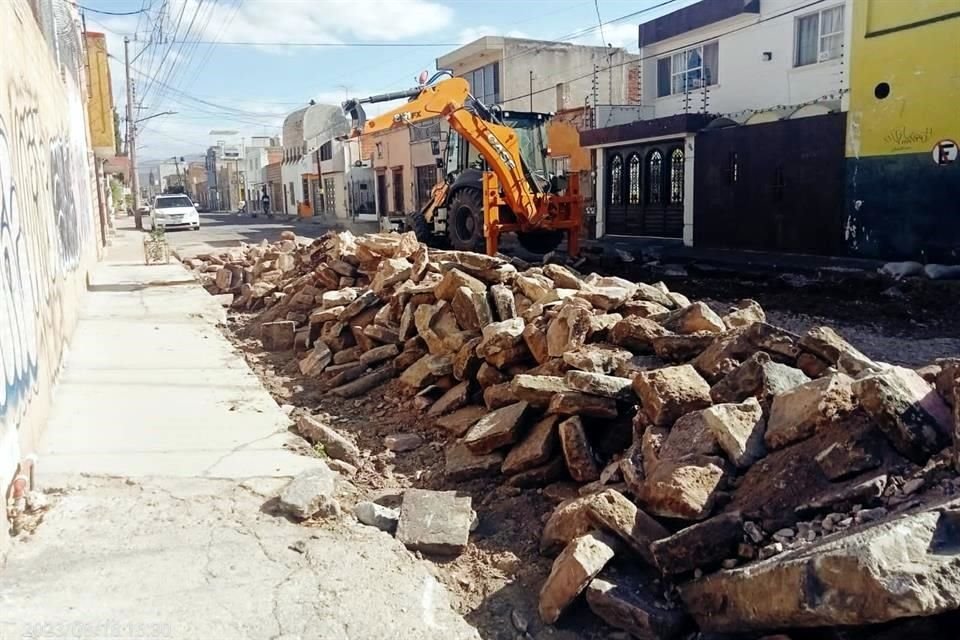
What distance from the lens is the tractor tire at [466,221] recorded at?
14.2 m

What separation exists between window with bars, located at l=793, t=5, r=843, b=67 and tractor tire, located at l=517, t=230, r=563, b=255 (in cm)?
821

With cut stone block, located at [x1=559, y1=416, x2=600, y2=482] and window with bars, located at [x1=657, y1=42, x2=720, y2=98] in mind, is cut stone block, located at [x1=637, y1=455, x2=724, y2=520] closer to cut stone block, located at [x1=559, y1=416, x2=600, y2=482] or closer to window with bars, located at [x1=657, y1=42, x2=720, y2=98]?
cut stone block, located at [x1=559, y1=416, x2=600, y2=482]

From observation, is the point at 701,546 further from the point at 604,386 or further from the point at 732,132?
the point at 732,132

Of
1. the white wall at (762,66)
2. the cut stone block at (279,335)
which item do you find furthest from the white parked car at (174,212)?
the cut stone block at (279,335)

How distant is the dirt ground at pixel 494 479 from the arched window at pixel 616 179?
988 cm

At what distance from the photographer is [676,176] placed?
66.7 feet

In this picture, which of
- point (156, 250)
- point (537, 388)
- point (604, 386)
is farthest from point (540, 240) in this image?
point (604, 386)

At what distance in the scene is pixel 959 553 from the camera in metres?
2.28

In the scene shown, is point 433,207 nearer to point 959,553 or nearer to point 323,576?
point 323,576

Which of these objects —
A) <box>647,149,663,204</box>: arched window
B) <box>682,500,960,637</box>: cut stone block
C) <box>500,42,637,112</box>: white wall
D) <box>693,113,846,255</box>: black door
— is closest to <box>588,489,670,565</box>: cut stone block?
<box>682,500,960,637</box>: cut stone block

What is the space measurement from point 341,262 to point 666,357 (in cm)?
632

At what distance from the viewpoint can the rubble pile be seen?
2.47 metres

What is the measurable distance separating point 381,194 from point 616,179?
68.2ft

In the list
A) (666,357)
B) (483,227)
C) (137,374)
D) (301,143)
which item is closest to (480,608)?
(666,357)
